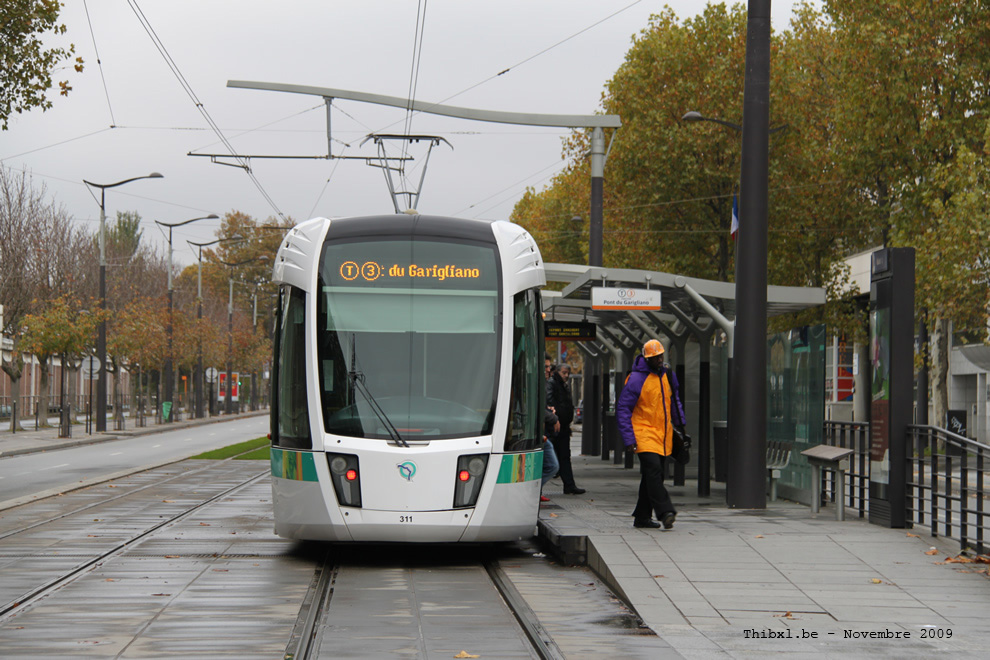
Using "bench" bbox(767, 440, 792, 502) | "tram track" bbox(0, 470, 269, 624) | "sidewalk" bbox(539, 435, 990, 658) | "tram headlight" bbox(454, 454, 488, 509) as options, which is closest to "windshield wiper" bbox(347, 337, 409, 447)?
"tram headlight" bbox(454, 454, 488, 509)

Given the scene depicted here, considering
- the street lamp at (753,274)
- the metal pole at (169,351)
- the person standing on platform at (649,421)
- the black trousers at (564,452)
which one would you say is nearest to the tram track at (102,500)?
the black trousers at (564,452)

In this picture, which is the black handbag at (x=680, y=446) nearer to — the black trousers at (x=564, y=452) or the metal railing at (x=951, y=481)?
the metal railing at (x=951, y=481)

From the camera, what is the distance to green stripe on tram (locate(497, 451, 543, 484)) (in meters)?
11.3

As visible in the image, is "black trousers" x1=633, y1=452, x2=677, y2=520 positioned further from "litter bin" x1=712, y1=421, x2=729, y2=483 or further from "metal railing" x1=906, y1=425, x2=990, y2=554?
"litter bin" x1=712, y1=421, x2=729, y2=483

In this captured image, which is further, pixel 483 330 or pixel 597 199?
pixel 597 199

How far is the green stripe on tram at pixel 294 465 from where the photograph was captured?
441 inches

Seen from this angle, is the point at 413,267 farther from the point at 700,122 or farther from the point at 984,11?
the point at 700,122

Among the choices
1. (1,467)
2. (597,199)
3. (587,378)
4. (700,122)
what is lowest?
(1,467)

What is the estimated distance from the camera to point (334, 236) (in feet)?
39.5

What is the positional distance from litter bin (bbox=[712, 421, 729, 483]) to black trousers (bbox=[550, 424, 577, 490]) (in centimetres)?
199

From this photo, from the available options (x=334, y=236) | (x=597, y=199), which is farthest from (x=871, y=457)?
(x=597, y=199)

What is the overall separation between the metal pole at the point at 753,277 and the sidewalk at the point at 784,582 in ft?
2.19

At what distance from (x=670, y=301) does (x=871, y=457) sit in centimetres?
459

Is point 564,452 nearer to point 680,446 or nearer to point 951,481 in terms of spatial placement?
point 680,446
